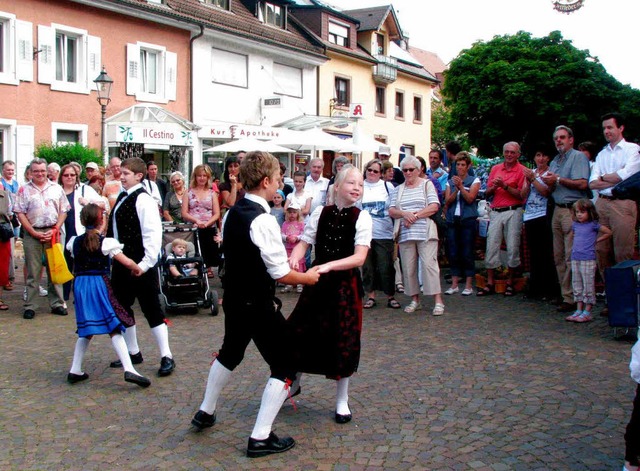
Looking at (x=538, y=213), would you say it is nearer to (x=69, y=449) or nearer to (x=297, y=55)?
(x=69, y=449)

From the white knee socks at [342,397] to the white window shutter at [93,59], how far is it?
19128mm

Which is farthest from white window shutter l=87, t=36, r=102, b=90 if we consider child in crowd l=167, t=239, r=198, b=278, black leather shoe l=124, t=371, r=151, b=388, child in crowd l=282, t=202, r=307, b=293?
black leather shoe l=124, t=371, r=151, b=388

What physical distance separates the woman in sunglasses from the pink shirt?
418 cm

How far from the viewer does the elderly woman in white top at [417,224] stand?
9.12 meters

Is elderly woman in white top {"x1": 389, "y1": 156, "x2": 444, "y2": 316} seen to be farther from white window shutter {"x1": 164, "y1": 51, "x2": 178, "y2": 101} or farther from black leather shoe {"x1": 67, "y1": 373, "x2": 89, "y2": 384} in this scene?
white window shutter {"x1": 164, "y1": 51, "x2": 178, "y2": 101}

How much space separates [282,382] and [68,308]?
20.8ft

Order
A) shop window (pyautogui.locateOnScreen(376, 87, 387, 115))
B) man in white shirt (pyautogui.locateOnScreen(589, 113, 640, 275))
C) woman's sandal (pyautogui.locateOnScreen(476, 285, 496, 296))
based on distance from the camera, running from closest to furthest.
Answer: man in white shirt (pyautogui.locateOnScreen(589, 113, 640, 275)) → woman's sandal (pyautogui.locateOnScreen(476, 285, 496, 296)) → shop window (pyautogui.locateOnScreen(376, 87, 387, 115))

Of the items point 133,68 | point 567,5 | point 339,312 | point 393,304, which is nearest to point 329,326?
point 339,312

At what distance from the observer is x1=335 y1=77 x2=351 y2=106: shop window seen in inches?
1388

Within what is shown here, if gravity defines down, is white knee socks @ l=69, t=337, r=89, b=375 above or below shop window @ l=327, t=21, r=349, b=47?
below

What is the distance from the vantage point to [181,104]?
25.4 meters

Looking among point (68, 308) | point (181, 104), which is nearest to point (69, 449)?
point (68, 308)

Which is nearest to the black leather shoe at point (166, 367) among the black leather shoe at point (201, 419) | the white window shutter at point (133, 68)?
the black leather shoe at point (201, 419)

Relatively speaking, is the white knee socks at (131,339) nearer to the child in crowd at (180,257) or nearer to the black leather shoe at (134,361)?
the black leather shoe at (134,361)
